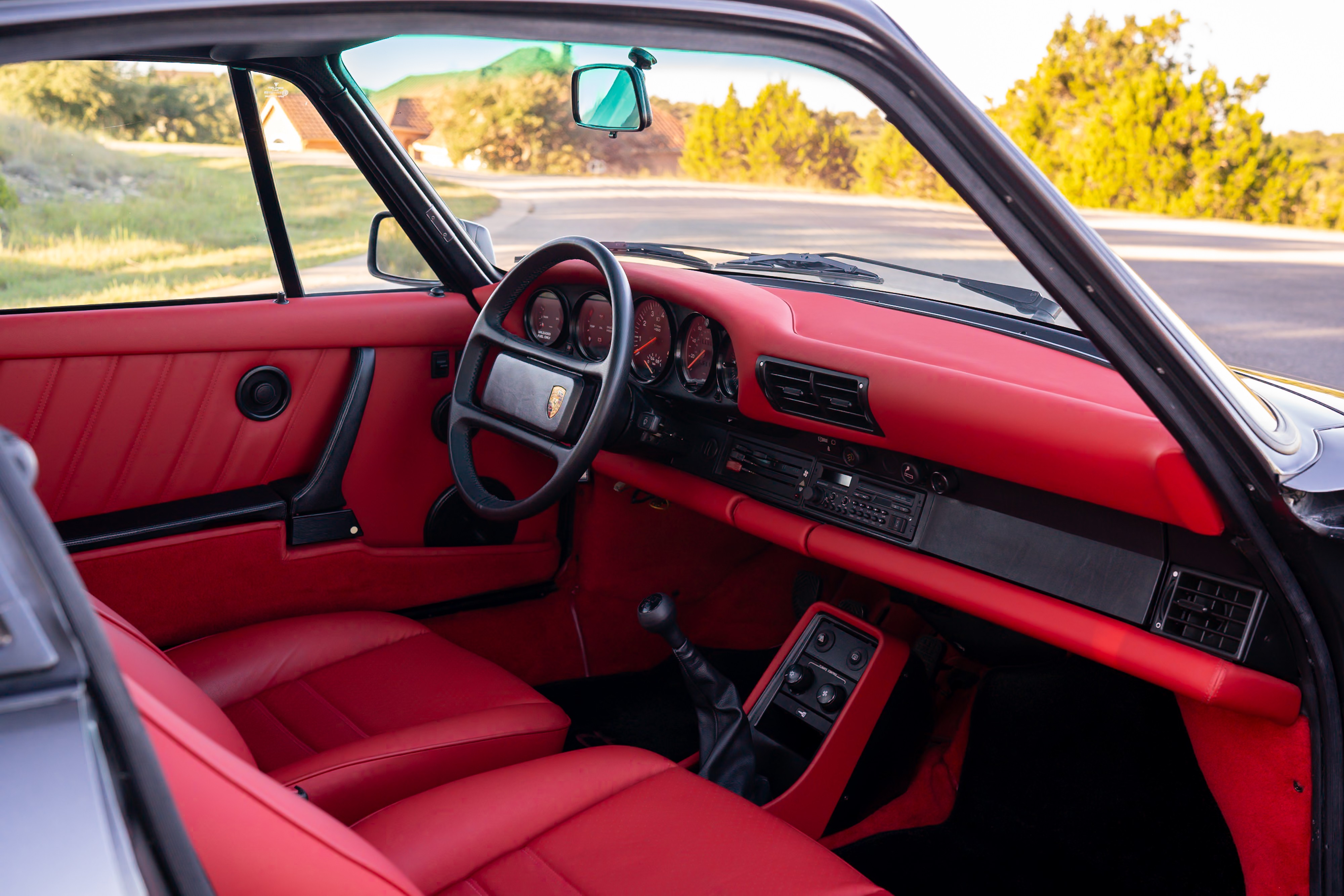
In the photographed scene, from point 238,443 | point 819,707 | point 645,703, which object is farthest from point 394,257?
point 819,707

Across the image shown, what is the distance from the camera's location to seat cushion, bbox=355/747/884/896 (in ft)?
4.34

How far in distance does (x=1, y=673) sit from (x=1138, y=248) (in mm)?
14097

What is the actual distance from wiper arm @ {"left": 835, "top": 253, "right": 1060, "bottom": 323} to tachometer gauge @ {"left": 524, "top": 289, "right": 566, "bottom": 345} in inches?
31.3

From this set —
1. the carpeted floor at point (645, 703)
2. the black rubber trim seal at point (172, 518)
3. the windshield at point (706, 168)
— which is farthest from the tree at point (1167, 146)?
the black rubber trim seal at point (172, 518)

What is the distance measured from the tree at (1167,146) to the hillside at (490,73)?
14642 mm

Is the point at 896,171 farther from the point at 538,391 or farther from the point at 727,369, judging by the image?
the point at 538,391

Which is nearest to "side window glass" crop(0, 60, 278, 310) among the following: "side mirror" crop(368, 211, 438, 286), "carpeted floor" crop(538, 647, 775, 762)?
"side mirror" crop(368, 211, 438, 286)

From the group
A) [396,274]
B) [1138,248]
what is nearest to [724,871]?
[396,274]

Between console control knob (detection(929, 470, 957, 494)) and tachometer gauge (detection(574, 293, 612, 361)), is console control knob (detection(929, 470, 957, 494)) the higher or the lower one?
the lower one

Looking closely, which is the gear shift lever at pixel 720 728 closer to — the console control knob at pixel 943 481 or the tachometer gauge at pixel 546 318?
the console control knob at pixel 943 481

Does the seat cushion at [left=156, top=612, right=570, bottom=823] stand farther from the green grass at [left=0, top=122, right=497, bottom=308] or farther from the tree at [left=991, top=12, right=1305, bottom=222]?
the tree at [left=991, top=12, right=1305, bottom=222]

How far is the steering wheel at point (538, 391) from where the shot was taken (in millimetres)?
1933

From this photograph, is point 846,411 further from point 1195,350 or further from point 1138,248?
point 1138,248

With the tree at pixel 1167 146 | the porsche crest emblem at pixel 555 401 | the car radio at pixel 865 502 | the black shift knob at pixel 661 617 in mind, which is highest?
the tree at pixel 1167 146
